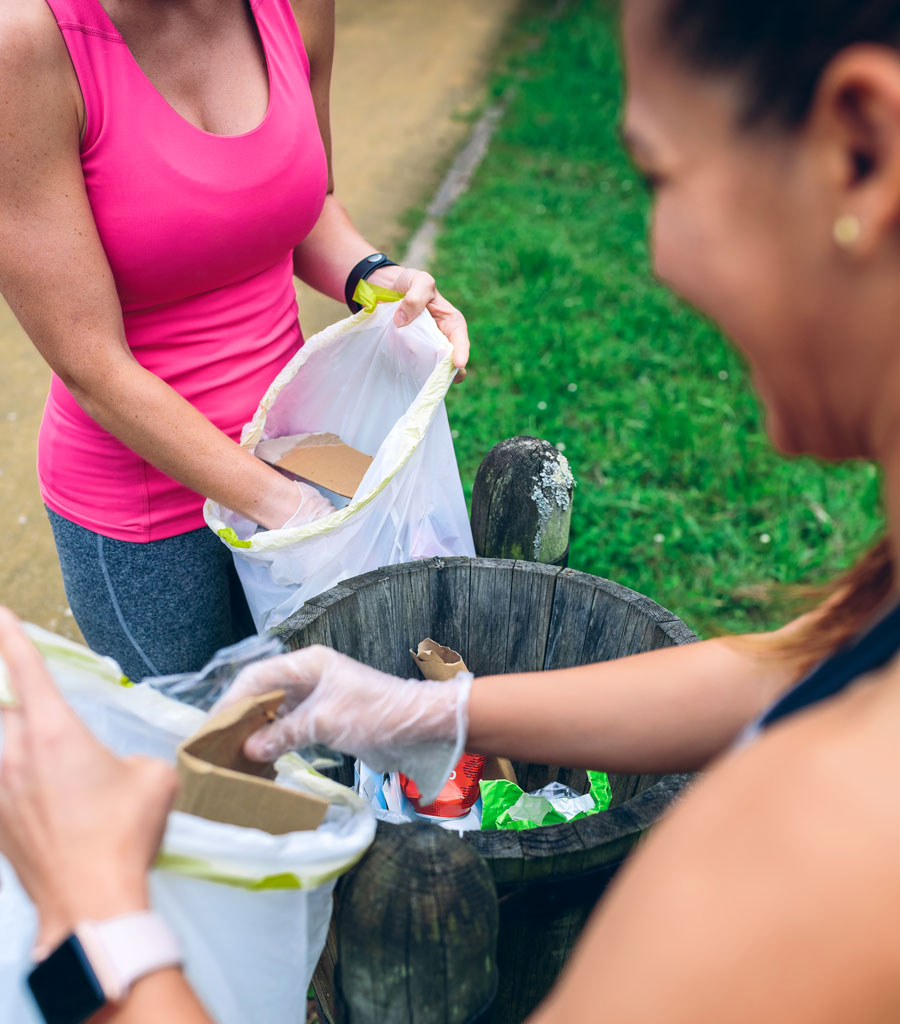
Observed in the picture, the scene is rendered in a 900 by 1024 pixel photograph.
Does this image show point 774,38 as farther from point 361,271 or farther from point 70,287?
point 361,271

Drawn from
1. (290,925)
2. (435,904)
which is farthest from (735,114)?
(290,925)

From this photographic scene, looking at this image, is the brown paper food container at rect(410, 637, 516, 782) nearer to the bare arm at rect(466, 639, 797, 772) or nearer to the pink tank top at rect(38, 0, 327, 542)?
the bare arm at rect(466, 639, 797, 772)

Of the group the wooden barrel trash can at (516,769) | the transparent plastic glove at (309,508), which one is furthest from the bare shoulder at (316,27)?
the wooden barrel trash can at (516,769)

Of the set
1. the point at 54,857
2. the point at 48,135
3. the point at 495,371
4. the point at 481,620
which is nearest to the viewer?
the point at 54,857

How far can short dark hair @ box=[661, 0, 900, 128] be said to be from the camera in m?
0.57

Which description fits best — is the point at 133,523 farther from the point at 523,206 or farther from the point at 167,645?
the point at 523,206

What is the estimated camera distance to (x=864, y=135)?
57cm

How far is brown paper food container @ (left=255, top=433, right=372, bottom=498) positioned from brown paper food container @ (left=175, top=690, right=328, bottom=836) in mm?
667

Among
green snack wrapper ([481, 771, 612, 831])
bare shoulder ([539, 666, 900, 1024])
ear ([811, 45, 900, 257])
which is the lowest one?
green snack wrapper ([481, 771, 612, 831])

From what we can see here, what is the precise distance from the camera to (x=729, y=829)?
0.56 meters

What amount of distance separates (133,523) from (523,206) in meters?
4.28

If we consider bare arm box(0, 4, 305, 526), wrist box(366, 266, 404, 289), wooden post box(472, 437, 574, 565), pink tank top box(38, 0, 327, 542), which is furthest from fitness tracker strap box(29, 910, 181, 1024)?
wrist box(366, 266, 404, 289)

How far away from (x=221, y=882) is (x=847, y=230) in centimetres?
74

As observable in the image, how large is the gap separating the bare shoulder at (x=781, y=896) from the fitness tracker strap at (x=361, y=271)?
142 cm
